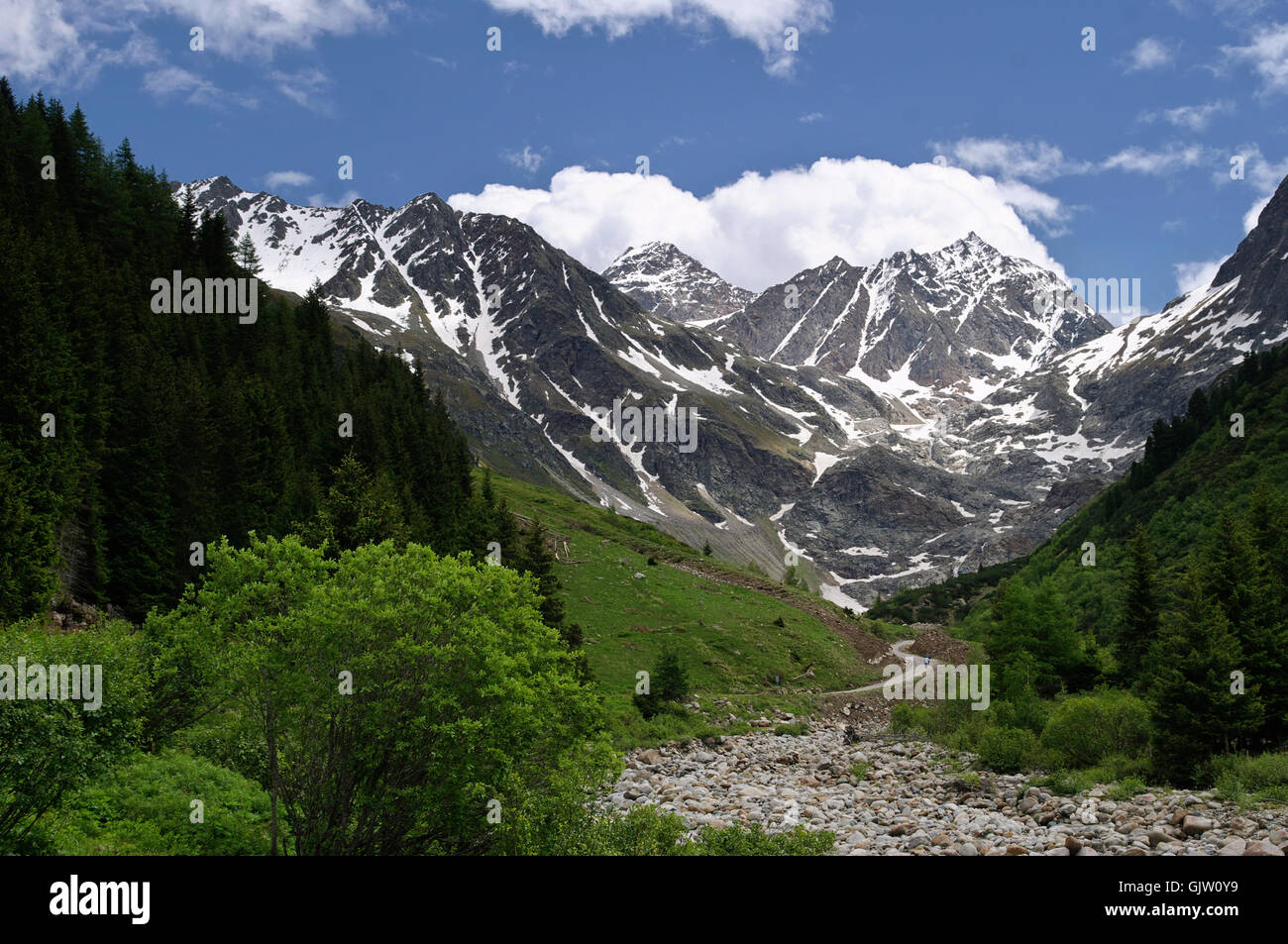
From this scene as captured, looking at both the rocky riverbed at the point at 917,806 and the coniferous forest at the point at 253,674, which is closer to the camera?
the coniferous forest at the point at 253,674

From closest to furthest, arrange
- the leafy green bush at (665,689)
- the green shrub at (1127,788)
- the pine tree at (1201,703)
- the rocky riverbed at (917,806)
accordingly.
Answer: the rocky riverbed at (917,806) → the green shrub at (1127,788) → the pine tree at (1201,703) → the leafy green bush at (665,689)

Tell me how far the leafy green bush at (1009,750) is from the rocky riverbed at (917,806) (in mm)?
1593

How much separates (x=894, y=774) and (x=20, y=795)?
3310cm

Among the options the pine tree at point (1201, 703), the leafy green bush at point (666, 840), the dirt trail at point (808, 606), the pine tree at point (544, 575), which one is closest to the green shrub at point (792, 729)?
the pine tree at point (544, 575)

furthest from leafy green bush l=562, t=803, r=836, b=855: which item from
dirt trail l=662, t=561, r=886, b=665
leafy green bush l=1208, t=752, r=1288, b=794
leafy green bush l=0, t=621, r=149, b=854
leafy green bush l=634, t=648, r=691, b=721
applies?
dirt trail l=662, t=561, r=886, b=665

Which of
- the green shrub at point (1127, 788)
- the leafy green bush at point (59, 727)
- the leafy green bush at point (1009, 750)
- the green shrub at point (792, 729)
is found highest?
the leafy green bush at point (59, 727)

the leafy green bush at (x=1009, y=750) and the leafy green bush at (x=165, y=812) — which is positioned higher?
the leafy green bush at (x=165, y=812)

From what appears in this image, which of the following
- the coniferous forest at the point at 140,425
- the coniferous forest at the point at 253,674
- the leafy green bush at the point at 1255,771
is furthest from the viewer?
the coniferous forest at the point at 140,425

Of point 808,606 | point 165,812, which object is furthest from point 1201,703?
point 808,606

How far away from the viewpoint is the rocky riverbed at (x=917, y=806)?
22.5m

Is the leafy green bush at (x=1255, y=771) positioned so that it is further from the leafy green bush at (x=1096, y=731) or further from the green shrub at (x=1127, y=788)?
the leafy green bush at (x=1096, y=731)

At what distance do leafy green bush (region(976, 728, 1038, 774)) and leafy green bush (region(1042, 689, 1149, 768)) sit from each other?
31.9 inches
